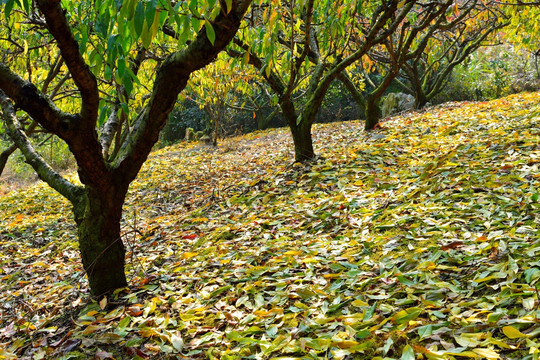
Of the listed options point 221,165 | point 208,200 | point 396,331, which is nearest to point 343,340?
point 396,331

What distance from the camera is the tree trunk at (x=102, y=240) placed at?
2.60 metres

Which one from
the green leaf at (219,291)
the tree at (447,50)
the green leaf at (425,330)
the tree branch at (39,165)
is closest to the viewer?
the green leaf at (425,330)

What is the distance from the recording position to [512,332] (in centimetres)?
160

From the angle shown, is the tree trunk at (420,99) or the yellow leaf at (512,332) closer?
the yellow leaf at (512,332)

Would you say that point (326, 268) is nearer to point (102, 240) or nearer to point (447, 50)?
point (102, 240)

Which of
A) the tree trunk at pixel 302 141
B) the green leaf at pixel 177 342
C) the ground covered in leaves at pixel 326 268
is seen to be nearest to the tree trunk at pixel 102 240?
the ground covered in leaves at pixel 326 268

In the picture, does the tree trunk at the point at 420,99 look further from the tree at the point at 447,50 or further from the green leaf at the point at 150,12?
the green leaf at the point at 150,12

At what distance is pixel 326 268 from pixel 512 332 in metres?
1.15

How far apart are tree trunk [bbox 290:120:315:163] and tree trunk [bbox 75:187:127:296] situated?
289 cm

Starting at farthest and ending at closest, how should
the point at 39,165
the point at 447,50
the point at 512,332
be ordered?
the point at 447,50, the point at 39,165, the point at 512,332

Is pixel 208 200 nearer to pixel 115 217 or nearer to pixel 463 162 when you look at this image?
pixel 115 217

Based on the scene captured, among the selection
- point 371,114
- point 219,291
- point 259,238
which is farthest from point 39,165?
point 371,114

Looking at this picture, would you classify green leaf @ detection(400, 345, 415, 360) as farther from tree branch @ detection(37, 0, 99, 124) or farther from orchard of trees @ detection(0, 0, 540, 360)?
tree branch @ detection(37, 0, 99, 124)

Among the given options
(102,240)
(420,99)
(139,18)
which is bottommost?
(102,240)
